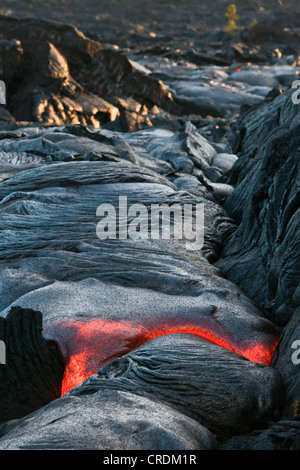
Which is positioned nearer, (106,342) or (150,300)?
(106,342)

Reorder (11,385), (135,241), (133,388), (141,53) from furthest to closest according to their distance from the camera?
(141,53)
(135,241)
(11,385)
(133,388)

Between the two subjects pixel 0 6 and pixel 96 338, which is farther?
pixel 0 6

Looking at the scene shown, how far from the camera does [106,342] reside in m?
4.82

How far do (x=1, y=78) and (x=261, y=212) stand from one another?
14.7m

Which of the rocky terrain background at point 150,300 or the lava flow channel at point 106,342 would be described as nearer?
the rocky terrain background at point 150,300

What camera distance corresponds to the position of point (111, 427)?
133 inches

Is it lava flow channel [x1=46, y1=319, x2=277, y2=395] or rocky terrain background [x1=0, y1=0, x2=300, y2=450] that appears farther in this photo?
lava flow channel [x1=46, y1=319, x2=277, y2=395]

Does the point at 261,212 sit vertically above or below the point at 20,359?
above

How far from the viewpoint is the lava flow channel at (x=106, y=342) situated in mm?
4660

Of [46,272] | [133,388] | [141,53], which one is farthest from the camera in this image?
[141,53]

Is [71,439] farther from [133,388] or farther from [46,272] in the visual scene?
[46,272]

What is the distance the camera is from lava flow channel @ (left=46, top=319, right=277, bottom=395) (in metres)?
4.66

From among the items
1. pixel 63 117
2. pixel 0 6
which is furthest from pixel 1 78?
pixel 0 6

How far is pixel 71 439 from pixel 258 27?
50.2m
